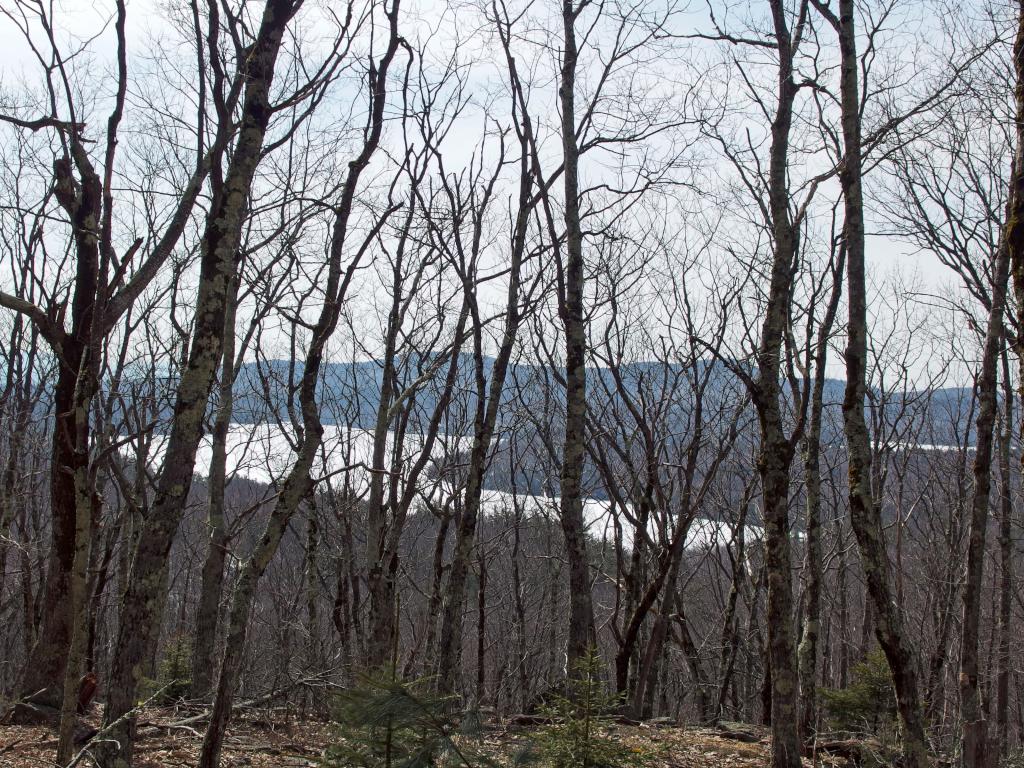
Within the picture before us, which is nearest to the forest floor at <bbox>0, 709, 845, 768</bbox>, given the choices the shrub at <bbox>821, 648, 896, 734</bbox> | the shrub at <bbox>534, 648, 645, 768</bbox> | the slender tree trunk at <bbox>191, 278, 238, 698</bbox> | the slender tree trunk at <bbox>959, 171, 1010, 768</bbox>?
the shrub at <bbox>534, 648, 645, 768</bbox>

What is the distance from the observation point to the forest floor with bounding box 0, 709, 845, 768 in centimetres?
551

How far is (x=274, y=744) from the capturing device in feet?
20.7

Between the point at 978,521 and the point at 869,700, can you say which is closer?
the point at 978,521

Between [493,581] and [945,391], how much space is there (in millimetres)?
17197

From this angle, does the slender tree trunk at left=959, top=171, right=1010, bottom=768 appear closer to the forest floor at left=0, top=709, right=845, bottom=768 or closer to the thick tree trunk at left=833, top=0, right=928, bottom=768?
the forest floor at left=0, top=709, right=845, bottom=768

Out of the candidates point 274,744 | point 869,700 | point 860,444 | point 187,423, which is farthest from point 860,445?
point 869,700

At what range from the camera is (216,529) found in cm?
670

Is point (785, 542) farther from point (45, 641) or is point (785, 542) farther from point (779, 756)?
point (45, 641)

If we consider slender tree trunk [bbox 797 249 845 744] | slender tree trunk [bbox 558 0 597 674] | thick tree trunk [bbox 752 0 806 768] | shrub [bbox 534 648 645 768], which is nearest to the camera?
shrub [bbox 534 648 645 768]

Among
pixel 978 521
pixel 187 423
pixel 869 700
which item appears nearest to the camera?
pixel 187 423

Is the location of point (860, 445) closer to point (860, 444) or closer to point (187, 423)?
point (860, 444)

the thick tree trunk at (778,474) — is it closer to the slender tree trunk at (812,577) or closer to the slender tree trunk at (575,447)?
the slender tree trunk at (575,447)

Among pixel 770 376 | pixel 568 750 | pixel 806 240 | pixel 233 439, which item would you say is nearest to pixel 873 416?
pixel 806 240

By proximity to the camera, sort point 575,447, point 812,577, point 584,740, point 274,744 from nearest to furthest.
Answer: point 584,740, point 274,744, point 575,447, point 812,577
